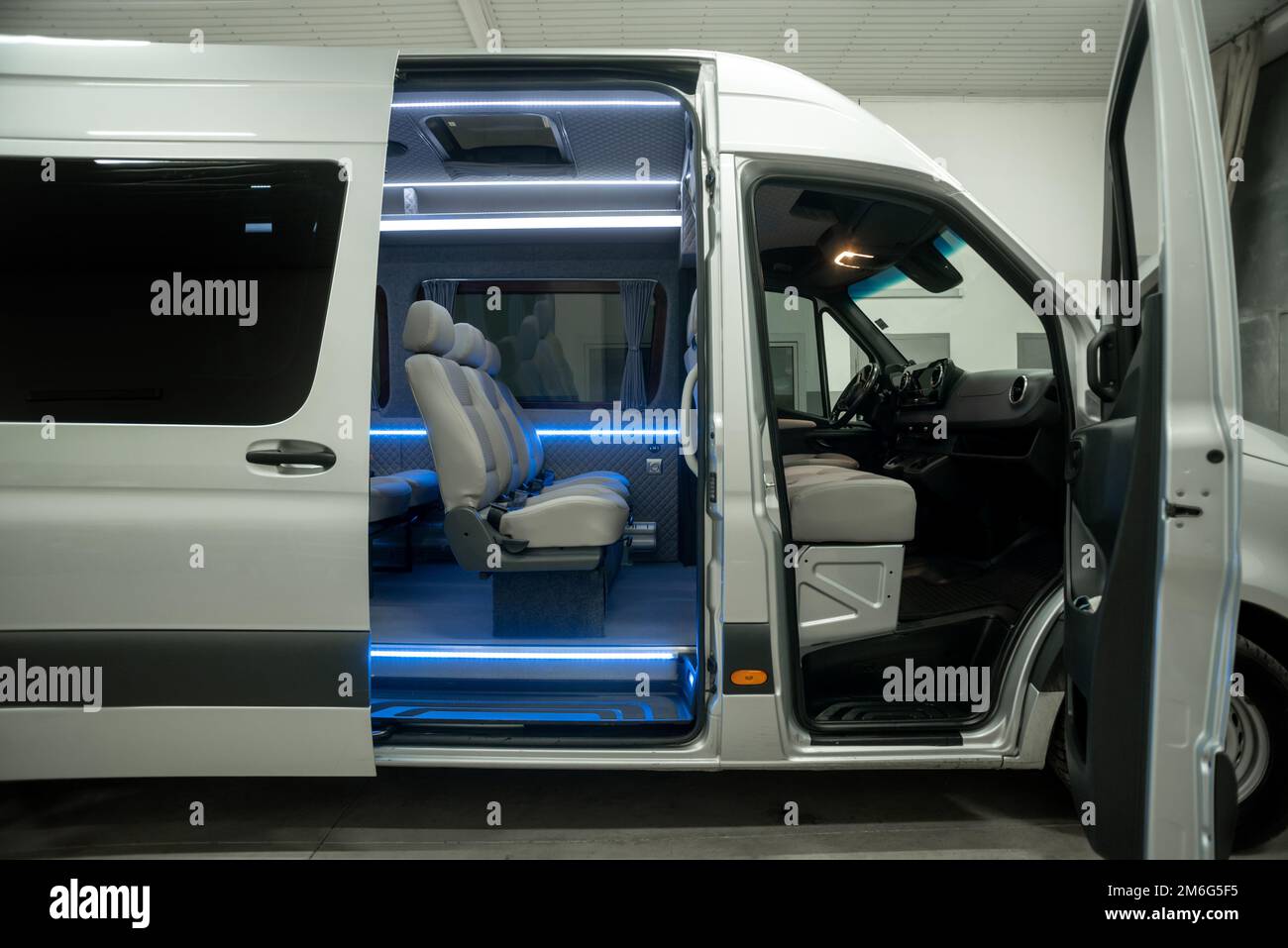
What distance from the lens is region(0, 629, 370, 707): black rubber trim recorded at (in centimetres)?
183

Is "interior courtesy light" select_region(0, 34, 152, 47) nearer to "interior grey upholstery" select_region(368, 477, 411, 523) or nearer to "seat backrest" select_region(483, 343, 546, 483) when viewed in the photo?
"interior grey upholstery" select_region(368, 477, 411, 523)

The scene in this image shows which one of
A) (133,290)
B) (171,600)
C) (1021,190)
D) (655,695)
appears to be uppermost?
(1021,190)

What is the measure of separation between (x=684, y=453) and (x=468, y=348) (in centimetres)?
144

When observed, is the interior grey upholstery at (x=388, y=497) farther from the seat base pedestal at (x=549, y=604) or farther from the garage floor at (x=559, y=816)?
the garage floor at (x=559, y=816)

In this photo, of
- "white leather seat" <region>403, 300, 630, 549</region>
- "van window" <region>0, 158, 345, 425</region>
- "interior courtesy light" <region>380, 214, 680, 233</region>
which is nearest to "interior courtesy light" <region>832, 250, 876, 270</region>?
"interior courtesy light" <region>380, 214, 680, 233</region>

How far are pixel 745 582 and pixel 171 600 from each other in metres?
1.37

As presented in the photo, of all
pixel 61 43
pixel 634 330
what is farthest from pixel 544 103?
pixel 634 330

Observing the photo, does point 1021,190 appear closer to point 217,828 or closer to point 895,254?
point 895,254

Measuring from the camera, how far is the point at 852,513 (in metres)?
2.16

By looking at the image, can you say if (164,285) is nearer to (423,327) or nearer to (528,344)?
(423,327)

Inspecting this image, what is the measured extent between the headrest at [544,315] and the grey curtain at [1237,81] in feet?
15.6

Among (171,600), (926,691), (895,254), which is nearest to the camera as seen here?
(171,600)

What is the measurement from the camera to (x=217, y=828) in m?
2.11

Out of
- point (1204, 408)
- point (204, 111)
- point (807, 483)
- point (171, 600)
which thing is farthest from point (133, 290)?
point (1204, 408)
